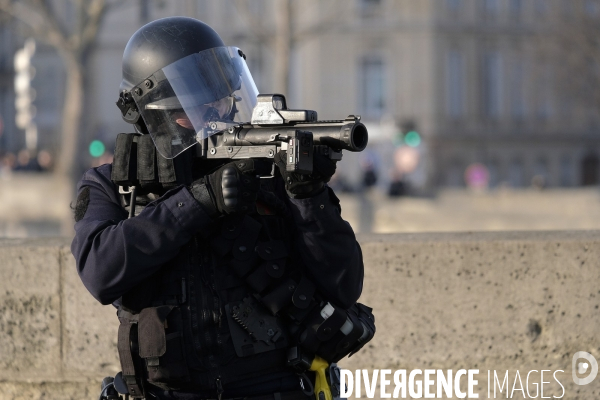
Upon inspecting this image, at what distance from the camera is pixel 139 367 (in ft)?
9.32

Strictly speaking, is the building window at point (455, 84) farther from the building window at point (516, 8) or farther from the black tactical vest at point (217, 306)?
the black tactical vest at point (217, 306)

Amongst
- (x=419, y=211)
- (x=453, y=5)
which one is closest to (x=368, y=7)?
(x=453, y=5)

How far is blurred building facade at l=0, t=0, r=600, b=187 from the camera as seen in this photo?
37500 millimetres

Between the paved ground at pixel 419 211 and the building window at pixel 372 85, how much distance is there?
64.6 feet

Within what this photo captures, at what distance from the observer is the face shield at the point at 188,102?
2885mm

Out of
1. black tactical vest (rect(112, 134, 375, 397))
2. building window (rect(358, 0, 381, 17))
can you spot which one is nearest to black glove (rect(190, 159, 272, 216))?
black tactical vest (rect(112, 134, 375, 397))

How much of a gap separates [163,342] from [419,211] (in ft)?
40.0

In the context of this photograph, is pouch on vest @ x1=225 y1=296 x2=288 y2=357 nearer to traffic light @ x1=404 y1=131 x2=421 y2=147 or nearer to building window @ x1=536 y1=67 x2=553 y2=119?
traffic light @ x1=404 y1=131 x2=421 y2=147

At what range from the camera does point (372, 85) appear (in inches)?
1505

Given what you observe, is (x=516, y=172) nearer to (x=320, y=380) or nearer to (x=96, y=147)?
(x=96, y=147)

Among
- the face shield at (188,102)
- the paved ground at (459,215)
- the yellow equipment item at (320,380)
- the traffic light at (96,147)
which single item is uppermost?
the traffic light at (96,147)

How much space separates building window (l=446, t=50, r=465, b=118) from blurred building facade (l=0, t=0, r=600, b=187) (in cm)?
5

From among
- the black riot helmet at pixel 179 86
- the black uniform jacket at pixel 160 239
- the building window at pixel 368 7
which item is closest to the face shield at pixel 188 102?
the black riot helmet at pixel 179 86

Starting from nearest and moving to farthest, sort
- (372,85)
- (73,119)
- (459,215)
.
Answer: (459,215) < (73,119) < (372,85)
